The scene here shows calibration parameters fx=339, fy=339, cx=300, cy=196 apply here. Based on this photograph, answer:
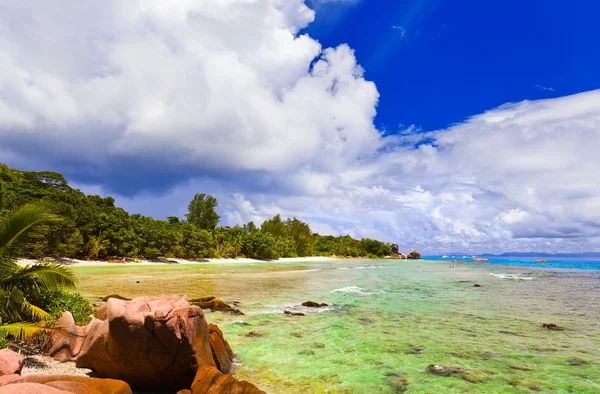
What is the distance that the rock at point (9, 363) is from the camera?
6.05 m

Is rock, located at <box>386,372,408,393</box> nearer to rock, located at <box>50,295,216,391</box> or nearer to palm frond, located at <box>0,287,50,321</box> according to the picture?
rock, located at <box>50,295,216,391</box>

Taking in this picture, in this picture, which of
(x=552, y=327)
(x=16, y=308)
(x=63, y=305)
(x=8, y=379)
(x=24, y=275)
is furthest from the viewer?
(x=552, y=327)

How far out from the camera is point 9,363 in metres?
6.15

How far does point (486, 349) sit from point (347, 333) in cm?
541

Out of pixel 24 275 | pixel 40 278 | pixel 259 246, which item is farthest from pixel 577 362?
pixel 259 246

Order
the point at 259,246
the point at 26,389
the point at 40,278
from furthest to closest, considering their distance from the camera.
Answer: the point at 259,246 < the point at 40,278 < the point at 26,389

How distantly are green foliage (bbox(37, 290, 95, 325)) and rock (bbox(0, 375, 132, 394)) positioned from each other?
4.46 m

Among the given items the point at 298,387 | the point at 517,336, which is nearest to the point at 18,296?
the point at 298,387

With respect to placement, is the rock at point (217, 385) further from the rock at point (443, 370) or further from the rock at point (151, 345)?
the rock at point (443, 370)

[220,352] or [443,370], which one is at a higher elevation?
[220,352]

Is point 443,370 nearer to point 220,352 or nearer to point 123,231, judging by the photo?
point 220,352

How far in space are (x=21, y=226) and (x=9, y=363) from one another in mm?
5082

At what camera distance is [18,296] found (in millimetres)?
9438

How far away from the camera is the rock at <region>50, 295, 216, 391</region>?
309 inches
